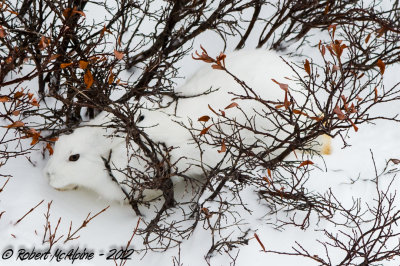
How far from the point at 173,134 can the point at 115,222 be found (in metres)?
0.98

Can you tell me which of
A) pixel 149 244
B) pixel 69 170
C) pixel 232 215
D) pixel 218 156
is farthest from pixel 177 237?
pixel 69 170

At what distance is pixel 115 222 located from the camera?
3980mm

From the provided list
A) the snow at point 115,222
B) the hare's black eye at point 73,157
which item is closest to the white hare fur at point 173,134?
the hare's black eye at point 73,157

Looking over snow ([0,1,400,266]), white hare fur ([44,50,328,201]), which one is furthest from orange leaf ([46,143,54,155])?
snow ([0,1,400,266])

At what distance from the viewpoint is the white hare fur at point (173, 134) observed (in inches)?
153

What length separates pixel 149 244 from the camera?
150 inches

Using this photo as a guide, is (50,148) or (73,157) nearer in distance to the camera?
(50,148)

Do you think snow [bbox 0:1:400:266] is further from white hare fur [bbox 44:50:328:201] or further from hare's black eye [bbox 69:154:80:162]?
hare's black eye [bbox 69:154:80:162]

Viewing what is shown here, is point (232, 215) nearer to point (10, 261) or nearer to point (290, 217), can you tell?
point (290, 217)

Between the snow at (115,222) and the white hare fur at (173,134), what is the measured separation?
0.17m

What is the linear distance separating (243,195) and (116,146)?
1.28 meters

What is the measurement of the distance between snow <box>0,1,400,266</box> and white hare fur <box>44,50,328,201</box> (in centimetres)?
17

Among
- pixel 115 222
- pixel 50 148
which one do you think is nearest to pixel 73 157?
pixel 50 148

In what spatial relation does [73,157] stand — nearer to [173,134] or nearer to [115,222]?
[115,222]
